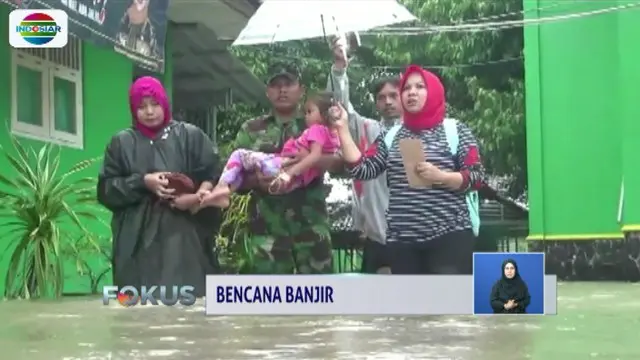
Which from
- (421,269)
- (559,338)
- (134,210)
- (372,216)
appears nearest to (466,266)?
(421,269)

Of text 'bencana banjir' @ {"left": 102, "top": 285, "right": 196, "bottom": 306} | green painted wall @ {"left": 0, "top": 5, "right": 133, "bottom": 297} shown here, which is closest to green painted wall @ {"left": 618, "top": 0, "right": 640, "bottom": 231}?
text 'bencana banjir' @ {"left": 102, "top": 285, "right": 196, "bottom": 306}

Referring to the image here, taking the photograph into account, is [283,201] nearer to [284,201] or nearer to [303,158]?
[284,201]

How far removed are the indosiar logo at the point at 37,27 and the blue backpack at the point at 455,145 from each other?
128cm

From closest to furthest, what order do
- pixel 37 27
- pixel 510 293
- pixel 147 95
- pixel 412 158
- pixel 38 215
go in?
pixel 510 293 < pixel 37 27 < pixel 412 158 < pixel 147 95 < pixel 38 215

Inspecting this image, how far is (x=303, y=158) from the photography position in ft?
11.4

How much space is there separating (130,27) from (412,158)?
1.23 m

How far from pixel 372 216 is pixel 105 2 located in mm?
1321

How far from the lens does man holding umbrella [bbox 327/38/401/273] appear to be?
345cm

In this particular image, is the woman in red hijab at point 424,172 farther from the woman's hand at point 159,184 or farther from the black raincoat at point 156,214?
the woman's hand at point 159,184

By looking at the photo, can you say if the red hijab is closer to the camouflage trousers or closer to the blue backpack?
the blue backpack

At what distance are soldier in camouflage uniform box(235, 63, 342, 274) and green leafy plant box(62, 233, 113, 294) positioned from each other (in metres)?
0.63

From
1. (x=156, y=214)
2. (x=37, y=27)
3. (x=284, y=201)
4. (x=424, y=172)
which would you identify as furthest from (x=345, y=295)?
(x=37, y=27)

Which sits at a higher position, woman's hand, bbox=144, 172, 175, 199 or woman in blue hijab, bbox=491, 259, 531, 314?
woman's hand, bbox=144, 172, 175, 199

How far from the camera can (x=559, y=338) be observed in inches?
101
